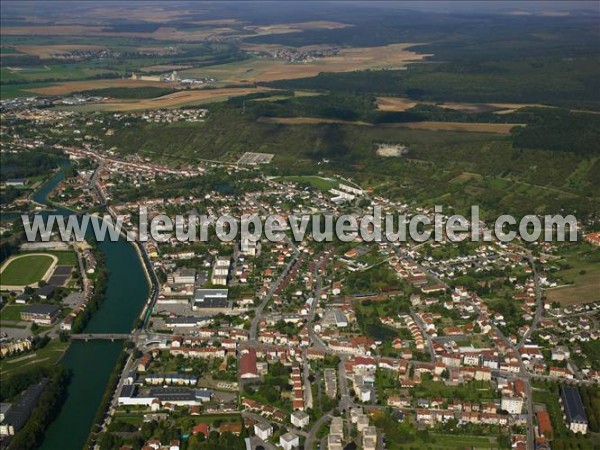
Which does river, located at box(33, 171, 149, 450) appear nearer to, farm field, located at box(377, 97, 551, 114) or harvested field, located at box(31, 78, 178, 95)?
farm field, located at box(377, 97, 551, 114)

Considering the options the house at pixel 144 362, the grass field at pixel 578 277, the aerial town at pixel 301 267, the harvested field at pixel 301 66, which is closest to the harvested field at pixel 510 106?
the aerial town at pixel 301 267

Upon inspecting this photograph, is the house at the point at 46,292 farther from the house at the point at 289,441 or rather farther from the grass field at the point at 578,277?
the grass field at the point at 578,277

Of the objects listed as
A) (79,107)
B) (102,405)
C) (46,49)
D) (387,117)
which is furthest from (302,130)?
(46,49)

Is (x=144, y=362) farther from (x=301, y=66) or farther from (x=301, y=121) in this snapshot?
(x=301, y=66)

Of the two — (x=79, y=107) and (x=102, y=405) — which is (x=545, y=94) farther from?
(x=102, y=405)

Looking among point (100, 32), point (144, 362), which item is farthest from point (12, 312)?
point (100, 32)
